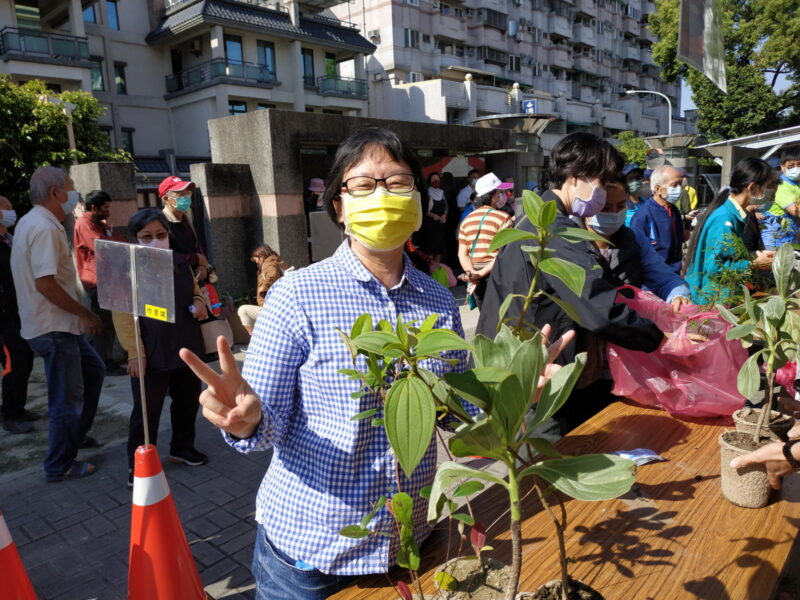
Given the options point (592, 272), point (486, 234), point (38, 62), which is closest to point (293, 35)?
Answer: point (38, 62)

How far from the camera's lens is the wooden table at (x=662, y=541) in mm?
1214

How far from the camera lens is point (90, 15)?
75.2 feet

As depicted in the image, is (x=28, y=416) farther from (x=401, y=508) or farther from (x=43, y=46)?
(x=43, y=46)

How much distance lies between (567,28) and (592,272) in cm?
4429

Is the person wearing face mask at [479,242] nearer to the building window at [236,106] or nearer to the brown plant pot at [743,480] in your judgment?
the brown plant pot at [743,480]

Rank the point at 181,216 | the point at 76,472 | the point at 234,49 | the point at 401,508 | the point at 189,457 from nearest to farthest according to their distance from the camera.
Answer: the point at 401,508
the point at 76,472
the point at 189,457
the point at 181,216
the point at 234,49

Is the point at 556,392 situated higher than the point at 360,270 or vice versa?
the point at 360,270

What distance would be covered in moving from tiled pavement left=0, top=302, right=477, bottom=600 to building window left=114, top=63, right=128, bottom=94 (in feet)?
79.2

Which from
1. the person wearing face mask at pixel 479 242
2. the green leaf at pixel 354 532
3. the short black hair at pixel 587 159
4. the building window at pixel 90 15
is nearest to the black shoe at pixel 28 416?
the person wearing face mask at pixel 479 242

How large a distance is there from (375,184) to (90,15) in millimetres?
27183

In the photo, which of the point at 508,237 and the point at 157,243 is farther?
the point at 157,243

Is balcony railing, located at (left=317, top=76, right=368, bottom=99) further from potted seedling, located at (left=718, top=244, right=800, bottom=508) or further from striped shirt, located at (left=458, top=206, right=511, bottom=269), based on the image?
potted seedling, located at (left=718, top=244, right=800, bottom=508)

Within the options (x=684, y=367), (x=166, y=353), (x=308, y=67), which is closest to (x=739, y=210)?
(x=684, y=367)

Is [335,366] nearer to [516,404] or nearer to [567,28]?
[516,404]
